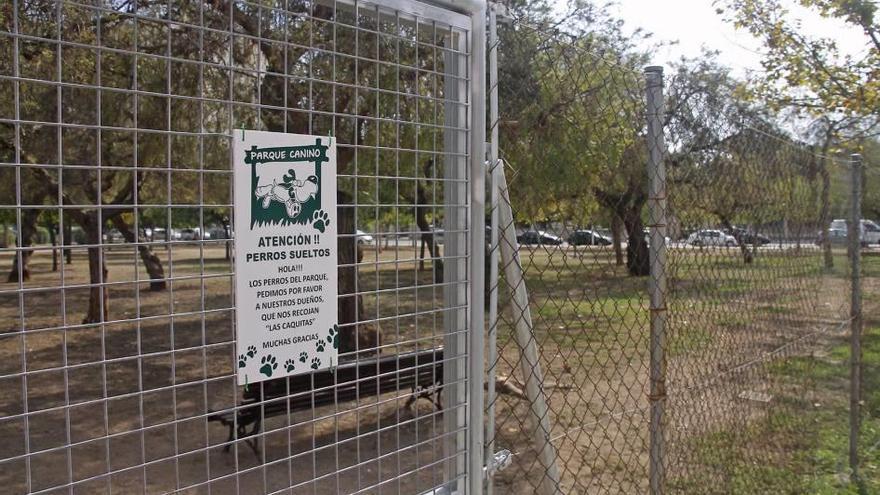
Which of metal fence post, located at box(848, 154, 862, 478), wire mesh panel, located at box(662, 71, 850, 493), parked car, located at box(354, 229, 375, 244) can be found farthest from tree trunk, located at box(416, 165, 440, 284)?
metal fence post, located at box(848, 154, 862, 478)

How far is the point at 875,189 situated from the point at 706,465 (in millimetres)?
7296

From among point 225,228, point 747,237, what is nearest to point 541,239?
point 225,228

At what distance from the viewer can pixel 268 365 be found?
151 cm

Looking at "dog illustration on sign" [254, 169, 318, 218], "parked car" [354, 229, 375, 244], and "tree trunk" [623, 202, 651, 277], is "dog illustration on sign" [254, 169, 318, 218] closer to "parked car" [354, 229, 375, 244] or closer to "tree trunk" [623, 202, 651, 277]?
"parked car" [354, 229, 375, 244]

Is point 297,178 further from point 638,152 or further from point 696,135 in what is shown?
point 696,135

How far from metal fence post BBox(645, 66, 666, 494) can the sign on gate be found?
61.2 inches

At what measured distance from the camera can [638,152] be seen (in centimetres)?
335

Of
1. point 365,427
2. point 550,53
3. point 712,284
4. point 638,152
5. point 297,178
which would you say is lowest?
point 365,427

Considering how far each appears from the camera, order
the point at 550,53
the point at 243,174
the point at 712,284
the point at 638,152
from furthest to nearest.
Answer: the point at 712,284, the point at 638,152, the point at 550,53, the point at 243,174

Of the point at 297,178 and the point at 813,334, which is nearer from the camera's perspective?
the point at 297,178

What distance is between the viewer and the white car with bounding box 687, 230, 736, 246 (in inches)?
140

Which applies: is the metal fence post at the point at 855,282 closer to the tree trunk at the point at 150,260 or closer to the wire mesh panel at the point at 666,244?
the wire mesh panel at the point at 666,244

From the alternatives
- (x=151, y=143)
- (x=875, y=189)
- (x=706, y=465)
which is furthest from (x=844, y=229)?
(x=151, y=143)

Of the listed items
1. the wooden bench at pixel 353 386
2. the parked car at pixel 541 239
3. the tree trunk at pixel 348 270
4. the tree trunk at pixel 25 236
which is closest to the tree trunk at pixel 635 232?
the parked car at pixel 541 239
